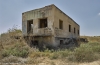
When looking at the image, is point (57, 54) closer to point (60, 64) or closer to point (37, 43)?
point (60, 64)

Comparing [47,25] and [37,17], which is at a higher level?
[37,17]

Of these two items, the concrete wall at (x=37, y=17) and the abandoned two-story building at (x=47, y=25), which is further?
the concrete wall at (x=37, y=17)

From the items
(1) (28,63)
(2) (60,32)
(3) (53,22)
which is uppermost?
(3) (53,22)

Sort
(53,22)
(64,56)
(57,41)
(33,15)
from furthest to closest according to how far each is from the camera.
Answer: (33,15)
(57,41)
(53,22)
(64,56)

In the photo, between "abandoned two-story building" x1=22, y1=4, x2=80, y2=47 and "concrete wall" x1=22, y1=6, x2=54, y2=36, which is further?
"concrete wall" x1=22, y1=6, x2=54, y2=36

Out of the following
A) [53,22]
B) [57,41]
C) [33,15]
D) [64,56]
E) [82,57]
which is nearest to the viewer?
[82,57]

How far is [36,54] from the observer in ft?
24.7

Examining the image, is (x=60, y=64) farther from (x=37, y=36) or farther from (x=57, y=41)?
(x=37, y=36)

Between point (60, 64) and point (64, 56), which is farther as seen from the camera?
point (64, 56)

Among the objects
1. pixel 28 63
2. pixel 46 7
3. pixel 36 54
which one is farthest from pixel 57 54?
pixel 46 7

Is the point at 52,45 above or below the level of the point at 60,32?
below

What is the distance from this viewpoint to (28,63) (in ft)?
18.6

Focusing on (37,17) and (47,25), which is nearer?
(47,25)

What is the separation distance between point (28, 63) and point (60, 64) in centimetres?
179
